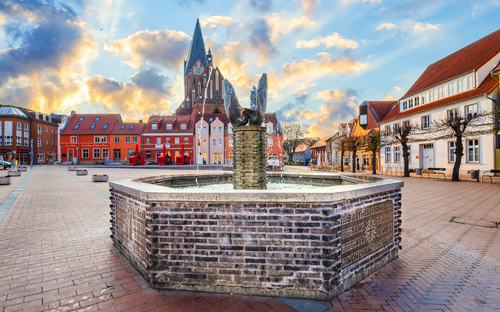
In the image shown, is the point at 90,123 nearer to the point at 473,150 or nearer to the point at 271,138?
the point at 271,138

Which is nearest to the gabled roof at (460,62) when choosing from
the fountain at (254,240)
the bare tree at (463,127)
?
the bare tree at (463,127)

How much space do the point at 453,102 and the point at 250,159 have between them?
26.1 m

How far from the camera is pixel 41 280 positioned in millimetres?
3529

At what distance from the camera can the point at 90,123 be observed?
5759 cm

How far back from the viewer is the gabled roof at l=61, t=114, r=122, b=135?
5616cm

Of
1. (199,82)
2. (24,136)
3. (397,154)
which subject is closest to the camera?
(397,154)

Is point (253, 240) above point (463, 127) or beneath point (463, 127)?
beneath

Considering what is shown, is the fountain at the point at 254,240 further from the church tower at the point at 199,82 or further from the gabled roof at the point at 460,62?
the church tower at the point at 199,82

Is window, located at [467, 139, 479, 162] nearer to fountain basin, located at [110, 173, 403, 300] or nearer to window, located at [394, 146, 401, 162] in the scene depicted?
window, located at [394, 146, 401, 162]

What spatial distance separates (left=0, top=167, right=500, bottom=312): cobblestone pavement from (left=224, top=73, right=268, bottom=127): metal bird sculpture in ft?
11.6

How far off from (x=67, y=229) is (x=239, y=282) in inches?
201

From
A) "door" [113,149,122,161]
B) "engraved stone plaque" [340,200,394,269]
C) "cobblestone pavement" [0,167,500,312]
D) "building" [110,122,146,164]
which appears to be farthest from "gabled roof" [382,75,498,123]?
"door" [113,149,122,161]

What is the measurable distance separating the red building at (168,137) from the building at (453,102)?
122 feet

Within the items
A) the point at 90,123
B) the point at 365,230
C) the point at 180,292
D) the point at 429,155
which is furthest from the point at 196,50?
the point at 180,292
